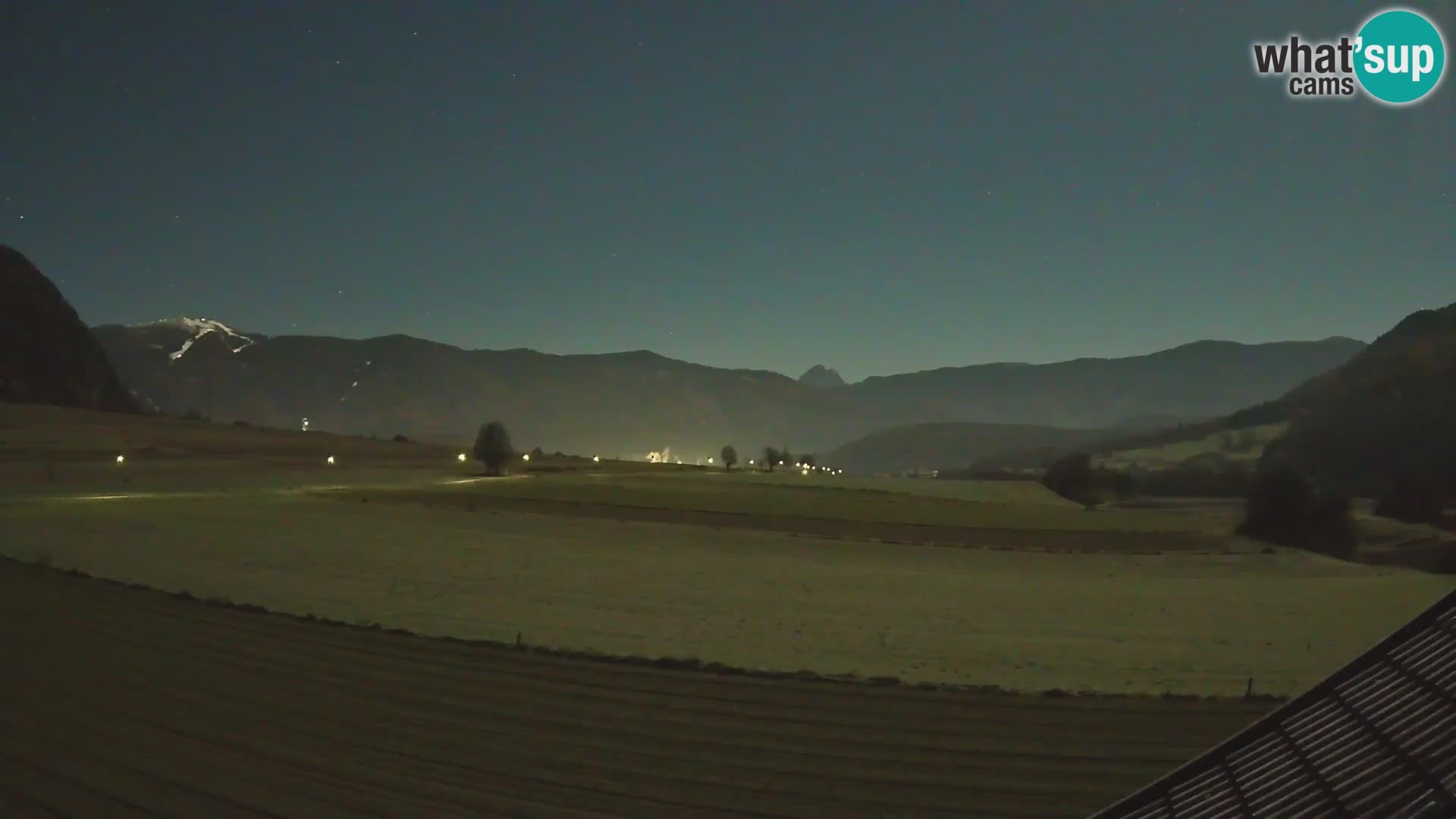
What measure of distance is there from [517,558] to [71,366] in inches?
5196

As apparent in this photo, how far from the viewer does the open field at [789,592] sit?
53.8 ft

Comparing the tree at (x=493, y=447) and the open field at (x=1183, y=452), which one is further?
the open field at (x=1183, y=452)

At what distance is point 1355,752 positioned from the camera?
3.38 m

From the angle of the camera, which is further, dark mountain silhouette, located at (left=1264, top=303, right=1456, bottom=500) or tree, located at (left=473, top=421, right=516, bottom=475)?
tree, located at (left=473, top=421, right=516, bottom=475)

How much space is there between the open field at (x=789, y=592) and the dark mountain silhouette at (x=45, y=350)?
9933cm

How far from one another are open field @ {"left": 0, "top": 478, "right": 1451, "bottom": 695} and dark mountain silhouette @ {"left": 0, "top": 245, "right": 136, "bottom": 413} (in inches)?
3911

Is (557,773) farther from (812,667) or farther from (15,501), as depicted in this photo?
(15,501)

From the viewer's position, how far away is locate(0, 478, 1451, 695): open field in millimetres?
16391

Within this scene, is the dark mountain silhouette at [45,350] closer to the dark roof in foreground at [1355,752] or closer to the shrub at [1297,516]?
the shrub at [1297,516]

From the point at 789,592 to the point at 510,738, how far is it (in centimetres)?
1428

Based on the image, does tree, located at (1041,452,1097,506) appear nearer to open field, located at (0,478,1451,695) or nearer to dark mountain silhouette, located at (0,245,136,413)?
open field, located at (0,478,1451,695)

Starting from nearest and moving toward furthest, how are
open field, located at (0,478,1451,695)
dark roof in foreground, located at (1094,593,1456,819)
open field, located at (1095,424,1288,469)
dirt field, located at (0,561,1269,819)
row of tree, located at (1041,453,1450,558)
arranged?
dark roof in foreground, located at (1094,593,1456,819) < dirt field, located at (0,561,1269,819) < open field, located at (0,478,1451,695) < row of tree, located at (1041,453,1450,558) < open field, located at (1095,424,1288,469)

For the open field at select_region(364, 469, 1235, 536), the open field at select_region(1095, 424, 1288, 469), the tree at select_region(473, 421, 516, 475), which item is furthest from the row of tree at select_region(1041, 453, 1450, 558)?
the tree at select_region(473, 421, 516, 475)

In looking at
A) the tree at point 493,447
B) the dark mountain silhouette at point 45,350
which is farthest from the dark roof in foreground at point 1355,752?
the dark mountain silhouette at point 45,350
